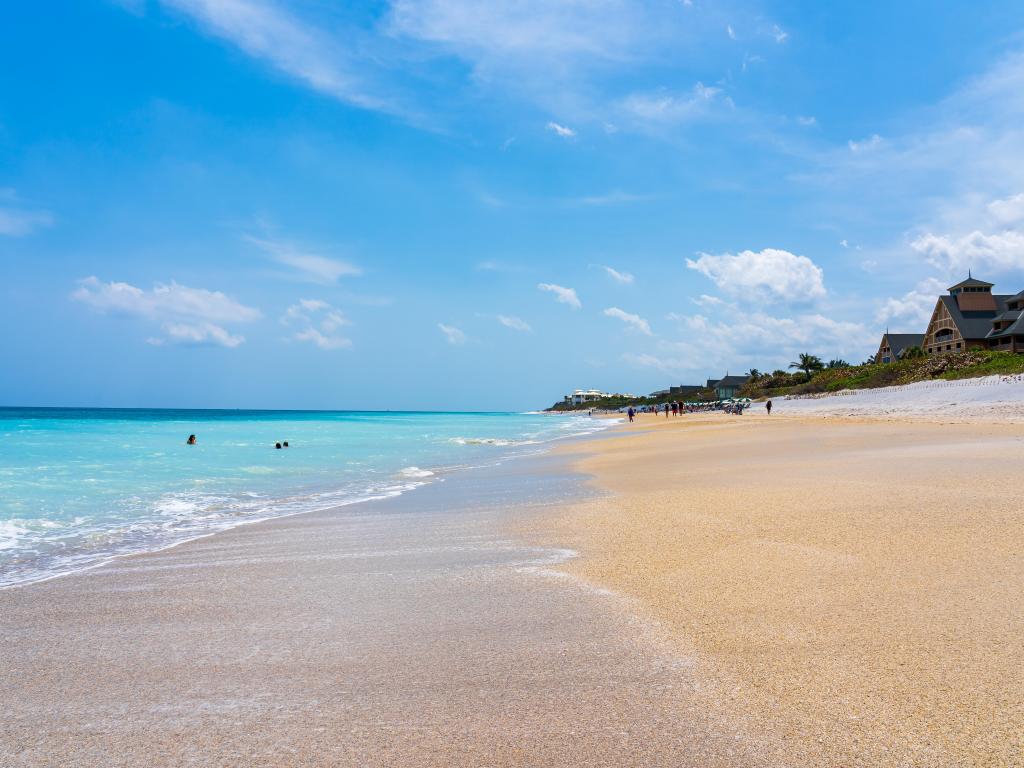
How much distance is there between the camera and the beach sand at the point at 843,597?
2715 millimetres

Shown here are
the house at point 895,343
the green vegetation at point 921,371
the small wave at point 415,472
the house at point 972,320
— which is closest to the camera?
the small wave at point 415,472

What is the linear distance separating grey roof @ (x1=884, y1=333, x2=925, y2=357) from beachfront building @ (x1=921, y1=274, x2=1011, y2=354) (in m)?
12.8

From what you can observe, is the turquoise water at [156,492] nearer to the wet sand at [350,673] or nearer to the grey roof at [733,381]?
the wet sand at [350,673]

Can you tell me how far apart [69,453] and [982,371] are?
57.8 metres

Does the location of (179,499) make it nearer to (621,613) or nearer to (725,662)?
(621,613)

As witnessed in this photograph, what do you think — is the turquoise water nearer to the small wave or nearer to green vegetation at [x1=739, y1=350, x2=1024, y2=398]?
the small wave

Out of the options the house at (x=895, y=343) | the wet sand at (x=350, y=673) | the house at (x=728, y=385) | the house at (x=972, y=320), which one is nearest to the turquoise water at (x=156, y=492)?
the wet sand at (x=350, y=673)

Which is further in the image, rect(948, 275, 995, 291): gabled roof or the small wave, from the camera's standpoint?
rect(948, 275, 995, 291): gabled roof

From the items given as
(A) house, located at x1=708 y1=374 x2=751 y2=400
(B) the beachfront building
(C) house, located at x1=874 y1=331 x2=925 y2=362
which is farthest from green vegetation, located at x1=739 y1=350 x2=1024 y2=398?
(A) house, located at x1=708 y1=374 x2=751 y2=400

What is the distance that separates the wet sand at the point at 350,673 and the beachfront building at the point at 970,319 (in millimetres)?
74658

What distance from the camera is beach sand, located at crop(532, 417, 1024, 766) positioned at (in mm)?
2715

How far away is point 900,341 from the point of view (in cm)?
9006

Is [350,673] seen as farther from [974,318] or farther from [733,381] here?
[733,381]

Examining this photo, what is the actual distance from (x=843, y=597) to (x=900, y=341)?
4017 inches
